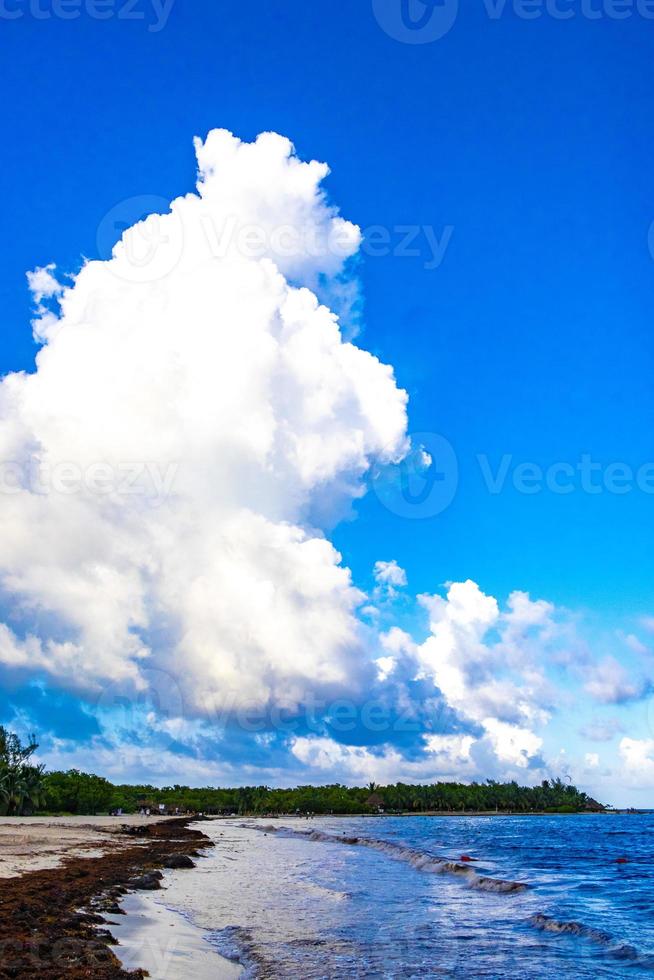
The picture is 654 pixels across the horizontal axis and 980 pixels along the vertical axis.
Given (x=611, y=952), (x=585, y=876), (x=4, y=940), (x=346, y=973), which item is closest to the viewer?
(x=4, y=940)

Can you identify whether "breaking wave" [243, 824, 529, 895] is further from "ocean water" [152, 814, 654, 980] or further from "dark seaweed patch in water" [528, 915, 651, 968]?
"dark seaweed patch in water" [528, 915, 651, 968]

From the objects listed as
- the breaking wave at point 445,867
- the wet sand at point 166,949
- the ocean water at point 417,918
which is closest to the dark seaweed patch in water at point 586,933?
the ocean water at point 417,918

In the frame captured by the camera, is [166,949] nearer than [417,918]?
Yes

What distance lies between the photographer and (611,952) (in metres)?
25.4

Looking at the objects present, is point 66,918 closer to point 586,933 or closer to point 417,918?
point 417,918

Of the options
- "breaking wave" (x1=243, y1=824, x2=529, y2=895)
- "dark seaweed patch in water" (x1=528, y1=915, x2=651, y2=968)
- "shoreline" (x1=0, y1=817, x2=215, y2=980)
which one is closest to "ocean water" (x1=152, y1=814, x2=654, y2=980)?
"dark seaweed patch in water" (x1=528, y1=915, x2=651, y2=968)

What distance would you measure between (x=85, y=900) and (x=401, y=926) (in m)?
11.7

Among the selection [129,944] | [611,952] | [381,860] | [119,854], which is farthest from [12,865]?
[381,860]

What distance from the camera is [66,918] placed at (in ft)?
70.5

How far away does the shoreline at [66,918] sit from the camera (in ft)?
52.0

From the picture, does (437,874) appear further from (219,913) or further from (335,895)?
(219,913)

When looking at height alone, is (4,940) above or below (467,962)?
above

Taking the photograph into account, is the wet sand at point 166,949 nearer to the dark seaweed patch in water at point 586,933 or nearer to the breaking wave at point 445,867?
the dark seaweed patch in water at point 586,933

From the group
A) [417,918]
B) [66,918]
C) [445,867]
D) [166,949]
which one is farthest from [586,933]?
[445,867]
